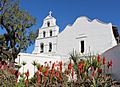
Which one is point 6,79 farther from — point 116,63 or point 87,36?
point 87,36

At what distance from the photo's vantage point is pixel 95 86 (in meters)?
7.67

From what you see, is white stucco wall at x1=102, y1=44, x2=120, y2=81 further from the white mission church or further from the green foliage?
the green foliage

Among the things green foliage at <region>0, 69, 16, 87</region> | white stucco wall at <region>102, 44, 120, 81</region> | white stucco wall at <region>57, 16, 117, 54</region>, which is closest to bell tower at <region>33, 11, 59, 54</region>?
white stucco wall at <region>57, 16, 117, 54</region>

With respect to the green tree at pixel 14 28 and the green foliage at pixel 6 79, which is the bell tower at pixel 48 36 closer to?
the green tree at pixel 14 28

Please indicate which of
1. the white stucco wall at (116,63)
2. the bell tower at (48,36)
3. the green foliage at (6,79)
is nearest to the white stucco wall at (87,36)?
the bell tower at (48,36)

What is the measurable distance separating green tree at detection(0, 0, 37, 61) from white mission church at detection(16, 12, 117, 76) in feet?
8.04

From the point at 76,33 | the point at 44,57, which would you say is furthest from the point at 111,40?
the point at 44,57

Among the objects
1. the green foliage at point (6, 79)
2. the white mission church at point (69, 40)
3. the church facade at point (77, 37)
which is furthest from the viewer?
the white mission church at point (69, 40)

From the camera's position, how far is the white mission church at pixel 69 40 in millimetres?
30562

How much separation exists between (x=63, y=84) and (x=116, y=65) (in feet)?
45.5

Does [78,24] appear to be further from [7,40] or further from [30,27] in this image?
[7,40]

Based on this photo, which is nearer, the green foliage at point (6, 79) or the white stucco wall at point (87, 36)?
the green foliage at point (6, 79)

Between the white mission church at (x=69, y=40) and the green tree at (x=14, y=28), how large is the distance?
2.45m

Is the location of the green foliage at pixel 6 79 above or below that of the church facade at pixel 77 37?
below
